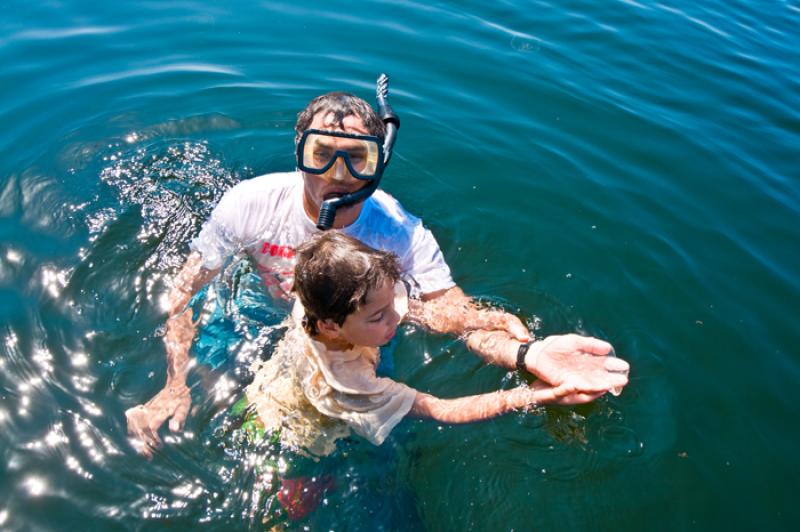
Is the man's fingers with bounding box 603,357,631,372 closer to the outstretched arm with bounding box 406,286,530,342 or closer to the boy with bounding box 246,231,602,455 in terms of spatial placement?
the boy with bounding box 246,231,602,455

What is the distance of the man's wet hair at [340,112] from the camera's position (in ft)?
10.3

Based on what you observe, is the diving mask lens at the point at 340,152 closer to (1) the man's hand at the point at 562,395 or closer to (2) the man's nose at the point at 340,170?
(2) the man's nose at the point at 340,170

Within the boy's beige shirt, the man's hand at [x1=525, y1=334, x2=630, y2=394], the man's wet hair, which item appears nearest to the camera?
the boy's beige shirt

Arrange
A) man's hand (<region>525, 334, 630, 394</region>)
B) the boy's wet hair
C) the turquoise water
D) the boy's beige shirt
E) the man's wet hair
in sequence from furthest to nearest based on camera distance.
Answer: the man's wet hair, the turquoise water, man's hand (<region>525, 334, 630, 394</region>), the boy's beige shirt, the boy's wet hair

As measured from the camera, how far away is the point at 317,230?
10.6 ft

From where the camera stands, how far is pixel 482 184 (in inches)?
202

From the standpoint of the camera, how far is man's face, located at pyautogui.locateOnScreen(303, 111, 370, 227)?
3.06 meters

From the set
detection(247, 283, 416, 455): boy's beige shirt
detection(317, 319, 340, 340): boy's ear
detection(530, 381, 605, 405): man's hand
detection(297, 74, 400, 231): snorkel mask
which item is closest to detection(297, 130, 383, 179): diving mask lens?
detection(297, 74, 400, 231): snorkel mask

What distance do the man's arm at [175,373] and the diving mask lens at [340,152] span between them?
0.92 metres

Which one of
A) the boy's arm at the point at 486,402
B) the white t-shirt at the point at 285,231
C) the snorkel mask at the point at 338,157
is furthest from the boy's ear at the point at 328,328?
the white t-shirt at the point at 285,231

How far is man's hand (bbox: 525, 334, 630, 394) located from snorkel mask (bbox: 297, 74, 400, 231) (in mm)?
1204

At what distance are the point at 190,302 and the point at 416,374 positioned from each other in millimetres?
1373

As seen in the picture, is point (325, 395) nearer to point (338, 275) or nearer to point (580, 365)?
point (338, 275)

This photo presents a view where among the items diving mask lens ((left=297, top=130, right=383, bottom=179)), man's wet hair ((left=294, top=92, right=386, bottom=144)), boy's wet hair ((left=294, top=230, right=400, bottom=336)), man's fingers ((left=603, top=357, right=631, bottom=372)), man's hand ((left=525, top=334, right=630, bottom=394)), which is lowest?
man's hand ((left=525, top=334, right=630, bottom=394))
